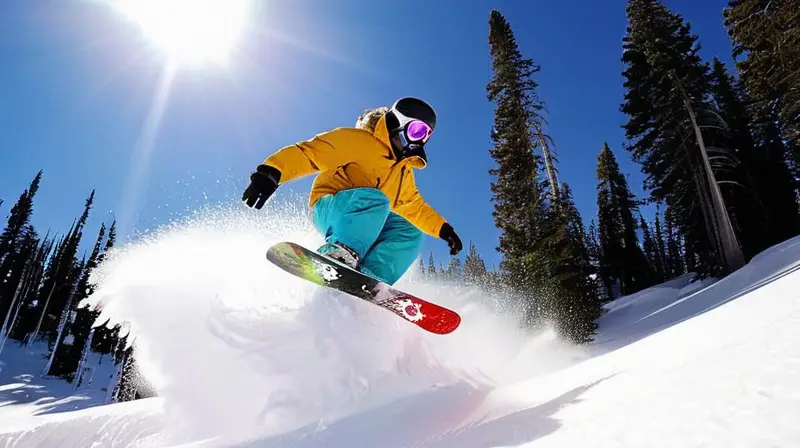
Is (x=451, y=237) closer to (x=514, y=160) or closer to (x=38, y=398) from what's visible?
(x=514, y=160)

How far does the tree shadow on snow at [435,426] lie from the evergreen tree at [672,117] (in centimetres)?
1533

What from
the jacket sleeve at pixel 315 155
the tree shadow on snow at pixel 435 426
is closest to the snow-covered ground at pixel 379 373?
the tree shadow on snow at pixel 435 426

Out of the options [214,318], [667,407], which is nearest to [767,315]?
[667,407]

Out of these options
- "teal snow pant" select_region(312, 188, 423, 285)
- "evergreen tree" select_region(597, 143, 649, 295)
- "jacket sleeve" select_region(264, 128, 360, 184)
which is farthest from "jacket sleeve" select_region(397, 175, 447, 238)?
"evergreen tree" select_region(597, 143, 649, 295)

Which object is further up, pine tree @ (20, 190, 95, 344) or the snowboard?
pine tree @ (20, 190, 95, 344)

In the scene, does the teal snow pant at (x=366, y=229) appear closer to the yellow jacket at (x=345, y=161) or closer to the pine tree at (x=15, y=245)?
the yellow jacket at (x=345, y=161)

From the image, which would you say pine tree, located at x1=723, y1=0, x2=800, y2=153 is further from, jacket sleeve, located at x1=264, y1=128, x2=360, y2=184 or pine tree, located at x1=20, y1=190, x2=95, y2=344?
pine tree, located at x1=20, y1=190, x2=95, y2=344

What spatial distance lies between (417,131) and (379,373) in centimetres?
189

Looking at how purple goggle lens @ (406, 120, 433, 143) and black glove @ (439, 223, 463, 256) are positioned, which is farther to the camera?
black glove @ (439, 223, 463, 256)

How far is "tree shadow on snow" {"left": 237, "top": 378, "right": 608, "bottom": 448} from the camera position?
1.24 metres

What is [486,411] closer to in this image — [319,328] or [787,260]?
[319,328]

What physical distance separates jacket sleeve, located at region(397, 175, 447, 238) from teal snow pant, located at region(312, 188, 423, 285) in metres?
0.52

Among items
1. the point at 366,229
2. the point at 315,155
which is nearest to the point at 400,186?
the point at 366,229

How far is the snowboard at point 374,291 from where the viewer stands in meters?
2.69
